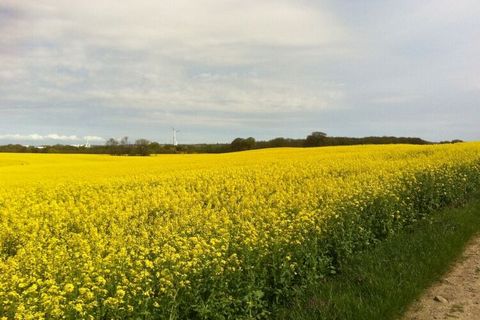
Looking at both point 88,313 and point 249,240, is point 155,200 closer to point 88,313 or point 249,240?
point 249,240

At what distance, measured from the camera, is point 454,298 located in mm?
6027

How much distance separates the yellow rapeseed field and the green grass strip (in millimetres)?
396

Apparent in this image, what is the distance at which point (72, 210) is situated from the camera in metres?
11.6

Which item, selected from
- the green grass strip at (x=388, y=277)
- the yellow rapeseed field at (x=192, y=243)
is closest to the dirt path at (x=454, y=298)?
the green grass strip at (x=388, y=277)

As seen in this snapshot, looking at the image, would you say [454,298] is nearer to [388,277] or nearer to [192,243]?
[388,277]

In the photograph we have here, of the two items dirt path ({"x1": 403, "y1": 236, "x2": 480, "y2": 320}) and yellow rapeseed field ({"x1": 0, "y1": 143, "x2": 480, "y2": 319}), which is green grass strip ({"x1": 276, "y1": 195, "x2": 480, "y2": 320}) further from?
yellow rapeseed field ({"x1": 0, "y1": 143, "x2": 480, "y2": 319})

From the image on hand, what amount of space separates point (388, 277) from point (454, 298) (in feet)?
2.82

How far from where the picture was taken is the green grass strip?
5590 mm

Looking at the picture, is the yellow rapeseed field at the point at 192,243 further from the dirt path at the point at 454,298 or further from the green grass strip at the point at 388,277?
the dirt path at the point at 454,298

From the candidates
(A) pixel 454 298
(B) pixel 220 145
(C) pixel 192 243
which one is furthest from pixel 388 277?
(B) pixel 220 145

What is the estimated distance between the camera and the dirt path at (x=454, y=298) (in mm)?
5570

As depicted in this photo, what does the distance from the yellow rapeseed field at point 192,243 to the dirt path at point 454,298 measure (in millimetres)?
1553

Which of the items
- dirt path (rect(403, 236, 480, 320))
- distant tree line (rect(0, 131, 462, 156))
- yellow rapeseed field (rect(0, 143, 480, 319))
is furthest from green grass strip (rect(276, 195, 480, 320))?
distant tree line (rect(0, 131, 462, 156))

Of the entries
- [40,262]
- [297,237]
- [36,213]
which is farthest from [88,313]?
[36,213]
